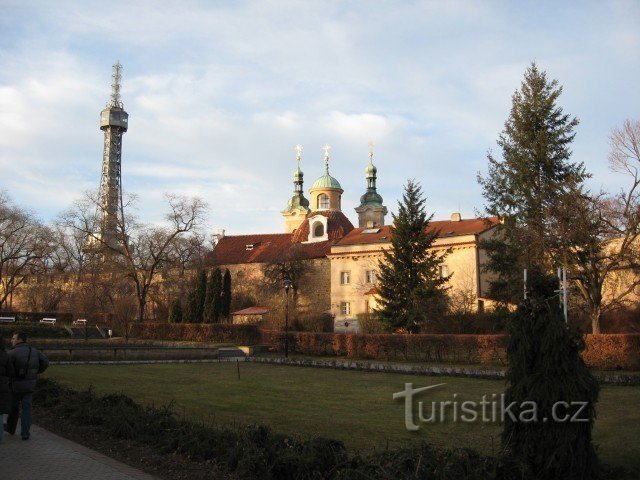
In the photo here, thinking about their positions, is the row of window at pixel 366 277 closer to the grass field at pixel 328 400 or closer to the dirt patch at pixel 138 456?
the grass field at pixel 328 400

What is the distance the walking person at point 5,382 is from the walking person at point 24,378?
177 millimetres

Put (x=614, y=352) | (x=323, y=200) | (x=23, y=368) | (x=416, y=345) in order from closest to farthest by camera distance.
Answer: (x=23, y=368), (x=614, y=352), (x=416, y=345), (x=323, y=200)

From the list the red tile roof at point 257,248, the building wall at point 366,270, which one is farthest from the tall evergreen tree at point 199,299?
the building wall at point 366,270

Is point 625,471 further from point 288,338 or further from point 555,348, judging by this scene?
point 288,338

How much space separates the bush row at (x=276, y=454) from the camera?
725 centimetres

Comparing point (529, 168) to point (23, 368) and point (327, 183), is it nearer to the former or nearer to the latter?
point (23, 368)

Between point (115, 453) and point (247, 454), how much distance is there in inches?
106

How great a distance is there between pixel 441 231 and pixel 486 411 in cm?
4195

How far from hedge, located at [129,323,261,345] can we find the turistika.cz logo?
84.5 ft

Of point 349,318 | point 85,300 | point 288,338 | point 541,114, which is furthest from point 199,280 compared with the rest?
point 541,114

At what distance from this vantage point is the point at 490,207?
3622 cm

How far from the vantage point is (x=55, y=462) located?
A: 28.8ft

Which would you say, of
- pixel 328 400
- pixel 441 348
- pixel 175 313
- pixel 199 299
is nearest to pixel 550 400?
pixel 328 400

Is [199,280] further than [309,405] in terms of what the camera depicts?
Yes
